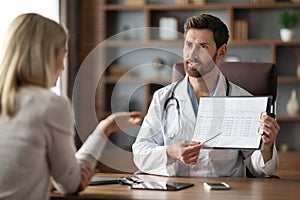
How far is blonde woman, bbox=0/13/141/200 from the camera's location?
1.88 metres

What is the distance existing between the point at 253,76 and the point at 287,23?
2846 mm

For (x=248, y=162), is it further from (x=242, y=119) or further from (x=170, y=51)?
(x=170, y=51)

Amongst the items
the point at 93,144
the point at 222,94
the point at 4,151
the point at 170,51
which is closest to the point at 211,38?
the point at 222,94

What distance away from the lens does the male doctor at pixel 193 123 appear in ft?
8.70

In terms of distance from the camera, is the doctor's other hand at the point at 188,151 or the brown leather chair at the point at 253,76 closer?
the doctor's other hand at the point at 188,151

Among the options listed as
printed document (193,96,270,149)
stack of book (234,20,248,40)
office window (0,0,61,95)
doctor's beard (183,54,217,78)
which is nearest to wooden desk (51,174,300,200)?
printed document (193,96,270,149)

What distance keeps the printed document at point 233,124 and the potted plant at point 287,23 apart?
11.1ft

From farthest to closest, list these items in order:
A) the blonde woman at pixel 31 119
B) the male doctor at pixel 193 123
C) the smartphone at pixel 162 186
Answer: the male doctor at pixel 193 123 < the smartphone at pixel 162 186 < the blonde woman at pixel 31 119

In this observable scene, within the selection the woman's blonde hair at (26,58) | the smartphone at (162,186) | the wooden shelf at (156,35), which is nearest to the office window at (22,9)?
the wooden shelf at (156,35)

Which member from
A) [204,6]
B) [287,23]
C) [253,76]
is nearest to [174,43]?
[204,6]

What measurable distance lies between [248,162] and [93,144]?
911 millimetres

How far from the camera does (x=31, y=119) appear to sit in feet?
6.17

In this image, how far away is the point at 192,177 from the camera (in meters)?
2.57

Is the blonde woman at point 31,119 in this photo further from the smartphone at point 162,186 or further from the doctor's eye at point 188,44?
the doctor's eye at point 188,44
